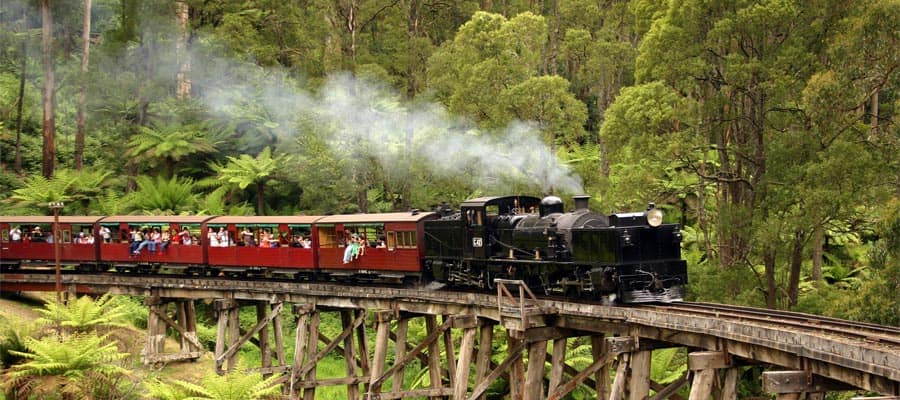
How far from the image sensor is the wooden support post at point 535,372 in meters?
19.6

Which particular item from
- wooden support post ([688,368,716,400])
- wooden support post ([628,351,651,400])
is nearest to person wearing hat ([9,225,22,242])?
wooden support post ([628,351,651,400])

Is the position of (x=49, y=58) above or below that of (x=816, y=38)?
above

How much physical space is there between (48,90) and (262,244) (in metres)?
16.0

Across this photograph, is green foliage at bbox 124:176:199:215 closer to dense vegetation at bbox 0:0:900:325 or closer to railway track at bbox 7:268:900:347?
dense vegetation at bbox 0:0:900:325

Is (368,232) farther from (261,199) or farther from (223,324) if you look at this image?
(261,199)

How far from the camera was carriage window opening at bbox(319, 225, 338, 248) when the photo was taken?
2633 cm

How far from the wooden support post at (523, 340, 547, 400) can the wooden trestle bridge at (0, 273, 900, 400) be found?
2 centimetres

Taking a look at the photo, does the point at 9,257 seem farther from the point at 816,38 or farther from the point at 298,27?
the point at 816,38

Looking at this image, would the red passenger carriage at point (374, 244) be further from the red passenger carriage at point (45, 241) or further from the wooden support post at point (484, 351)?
the red passenger carriage at point (45, 241)

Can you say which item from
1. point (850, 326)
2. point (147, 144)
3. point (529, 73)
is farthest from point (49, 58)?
point (850, 326)

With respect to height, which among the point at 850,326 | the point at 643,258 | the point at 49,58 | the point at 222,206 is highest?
the point at 49,58

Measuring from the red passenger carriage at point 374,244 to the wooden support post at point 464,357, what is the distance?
381 centimetres

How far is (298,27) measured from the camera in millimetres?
45250

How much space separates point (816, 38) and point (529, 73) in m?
9.68
